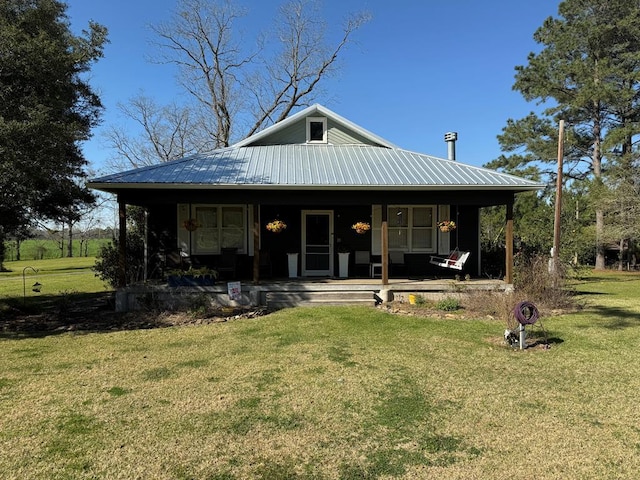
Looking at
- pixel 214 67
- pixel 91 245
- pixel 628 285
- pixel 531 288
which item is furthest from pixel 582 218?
pixel 91 245

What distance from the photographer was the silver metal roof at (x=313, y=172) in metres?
10.4

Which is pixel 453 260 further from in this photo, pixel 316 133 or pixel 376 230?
pixel 316 133

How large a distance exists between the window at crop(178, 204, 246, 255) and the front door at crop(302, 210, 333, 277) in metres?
1.93

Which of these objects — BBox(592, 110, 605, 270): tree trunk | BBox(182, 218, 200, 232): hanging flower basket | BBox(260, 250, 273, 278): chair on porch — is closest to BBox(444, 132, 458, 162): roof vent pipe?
BBox(260, 250, 273, 278): chair on porch

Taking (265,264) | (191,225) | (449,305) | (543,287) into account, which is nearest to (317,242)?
(265,264)

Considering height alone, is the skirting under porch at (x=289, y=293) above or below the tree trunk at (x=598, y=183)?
below

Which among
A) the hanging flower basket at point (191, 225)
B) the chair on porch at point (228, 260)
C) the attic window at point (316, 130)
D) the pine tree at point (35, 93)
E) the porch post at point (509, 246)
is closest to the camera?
the pine tree at point (35, 93)

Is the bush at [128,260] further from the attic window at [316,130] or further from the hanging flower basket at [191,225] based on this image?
the attic window at [316,130]

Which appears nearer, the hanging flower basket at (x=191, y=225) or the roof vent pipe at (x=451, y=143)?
the hanging flower basket at (x=191, y=225)

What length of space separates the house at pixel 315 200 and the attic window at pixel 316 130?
0.11ft

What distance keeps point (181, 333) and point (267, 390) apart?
3750 mm

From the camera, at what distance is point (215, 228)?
12.6 meters

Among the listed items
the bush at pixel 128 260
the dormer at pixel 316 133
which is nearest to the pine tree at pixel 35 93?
→ the bush at pixel 128 260

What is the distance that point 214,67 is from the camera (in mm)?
27391
